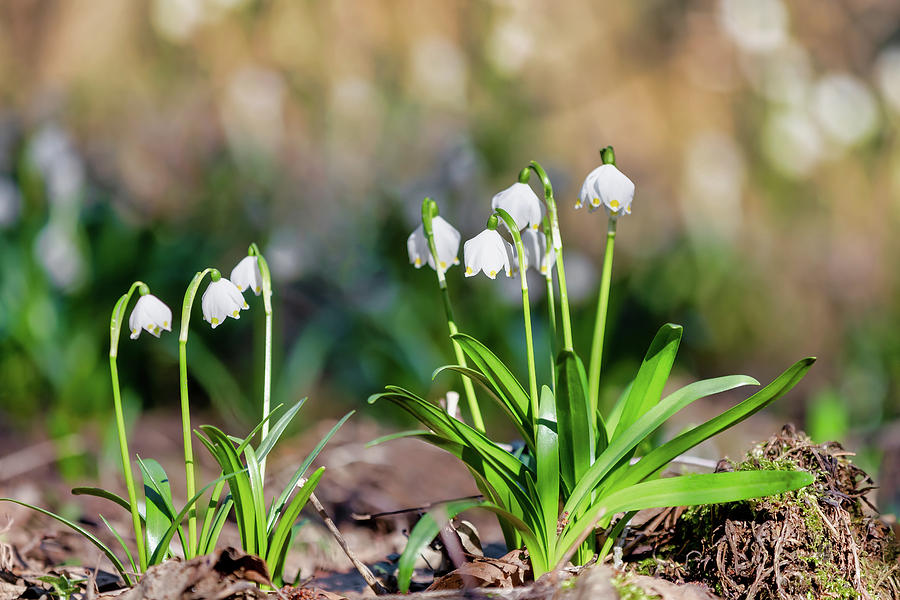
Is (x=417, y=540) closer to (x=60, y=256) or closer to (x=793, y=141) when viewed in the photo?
(x=60, y=256)

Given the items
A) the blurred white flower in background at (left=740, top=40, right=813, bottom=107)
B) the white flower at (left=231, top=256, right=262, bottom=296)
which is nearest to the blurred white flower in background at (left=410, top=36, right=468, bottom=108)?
the blurred white flower in background at (left=740, top=40, right=813, bottom=107)

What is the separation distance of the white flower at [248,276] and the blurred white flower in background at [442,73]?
4.43m

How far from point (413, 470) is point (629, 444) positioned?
1.88m

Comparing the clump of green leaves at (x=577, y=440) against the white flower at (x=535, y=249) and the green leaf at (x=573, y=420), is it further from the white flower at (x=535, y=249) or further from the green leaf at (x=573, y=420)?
the white flower at (x=535, y=249)

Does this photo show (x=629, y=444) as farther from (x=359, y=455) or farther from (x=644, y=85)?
(x=644, y=85)

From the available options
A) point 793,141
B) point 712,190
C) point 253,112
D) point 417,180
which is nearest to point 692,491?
point 417,180

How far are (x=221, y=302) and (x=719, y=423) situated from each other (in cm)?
100

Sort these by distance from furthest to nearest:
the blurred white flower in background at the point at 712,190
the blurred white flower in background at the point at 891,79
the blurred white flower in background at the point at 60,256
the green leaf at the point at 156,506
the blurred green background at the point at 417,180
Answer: the blurred white flower in background at the point at 712,190 → the blurred white flower in background at the point at 891,79 → the blurred green background at the point at 417,180 → the blurred white flower in background at the point at 60,256 → the green leaf at the point at 156,506

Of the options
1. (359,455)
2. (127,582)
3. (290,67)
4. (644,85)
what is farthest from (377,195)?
(127,582)

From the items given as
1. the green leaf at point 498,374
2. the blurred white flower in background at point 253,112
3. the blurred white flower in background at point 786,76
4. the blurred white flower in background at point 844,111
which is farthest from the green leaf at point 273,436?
the blurred white flower in background at point 786,76

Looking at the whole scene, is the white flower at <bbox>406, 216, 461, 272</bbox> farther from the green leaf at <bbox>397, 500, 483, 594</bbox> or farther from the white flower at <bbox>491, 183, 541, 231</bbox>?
the green leaf at <bbox>397, 500, 483, 594</bbox>

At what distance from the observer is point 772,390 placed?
1.37m

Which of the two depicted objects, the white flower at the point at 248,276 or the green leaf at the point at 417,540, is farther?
the white flower at the point at 248,276

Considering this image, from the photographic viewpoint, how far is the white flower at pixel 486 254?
1514mm
